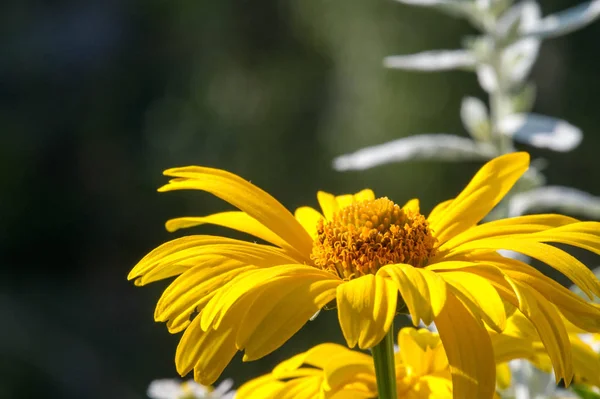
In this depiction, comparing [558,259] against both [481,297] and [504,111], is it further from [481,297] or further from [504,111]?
[504,111]

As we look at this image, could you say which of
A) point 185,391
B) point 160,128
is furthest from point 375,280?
point 160,128

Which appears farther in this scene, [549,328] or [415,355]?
[415,355]

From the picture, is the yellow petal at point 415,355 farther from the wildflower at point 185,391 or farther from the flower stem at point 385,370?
the wildflower at point 185,391

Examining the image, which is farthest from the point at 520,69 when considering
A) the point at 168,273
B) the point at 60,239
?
the point at 60,239

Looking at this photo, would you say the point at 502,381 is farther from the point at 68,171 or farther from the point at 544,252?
the point at 68,171

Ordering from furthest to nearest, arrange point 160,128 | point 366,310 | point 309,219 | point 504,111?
point 160,128 → point 504,111 → point 309,219 → point 366,310

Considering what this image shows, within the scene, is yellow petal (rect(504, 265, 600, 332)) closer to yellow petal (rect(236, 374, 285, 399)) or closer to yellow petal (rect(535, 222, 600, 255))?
yellow petal (rect(535, 222, 600, 255))
